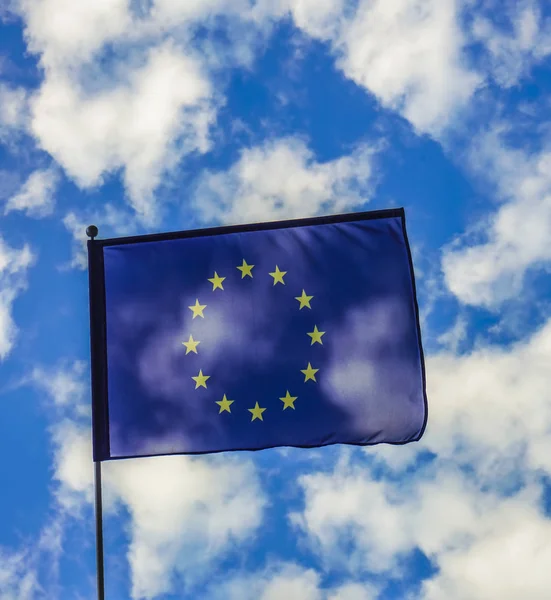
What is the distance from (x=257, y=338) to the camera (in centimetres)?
1652

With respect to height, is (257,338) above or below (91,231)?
below

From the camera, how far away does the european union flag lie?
16.1 m

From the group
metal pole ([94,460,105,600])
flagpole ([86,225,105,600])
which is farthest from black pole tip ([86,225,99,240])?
metal pole ([94,460,105,600])

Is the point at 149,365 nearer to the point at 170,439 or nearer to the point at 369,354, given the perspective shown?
the point at 170,439

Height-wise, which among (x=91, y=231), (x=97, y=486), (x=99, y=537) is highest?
(x=91, y=231)

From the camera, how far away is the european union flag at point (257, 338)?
16078 mm

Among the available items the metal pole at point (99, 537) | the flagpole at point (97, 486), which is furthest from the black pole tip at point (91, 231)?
the metal pole at point (99, 537)

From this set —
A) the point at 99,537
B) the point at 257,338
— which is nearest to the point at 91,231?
the point at 257,338

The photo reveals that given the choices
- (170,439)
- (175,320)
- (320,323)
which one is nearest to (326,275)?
(320,323)

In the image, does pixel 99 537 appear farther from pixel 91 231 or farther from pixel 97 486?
pixel 91 231

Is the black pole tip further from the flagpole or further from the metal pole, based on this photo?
the metal pole

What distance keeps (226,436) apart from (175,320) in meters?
2.62

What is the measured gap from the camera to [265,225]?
17.4 meters

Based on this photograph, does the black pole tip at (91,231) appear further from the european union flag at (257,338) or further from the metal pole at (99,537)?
the metal pole at (99,537)
